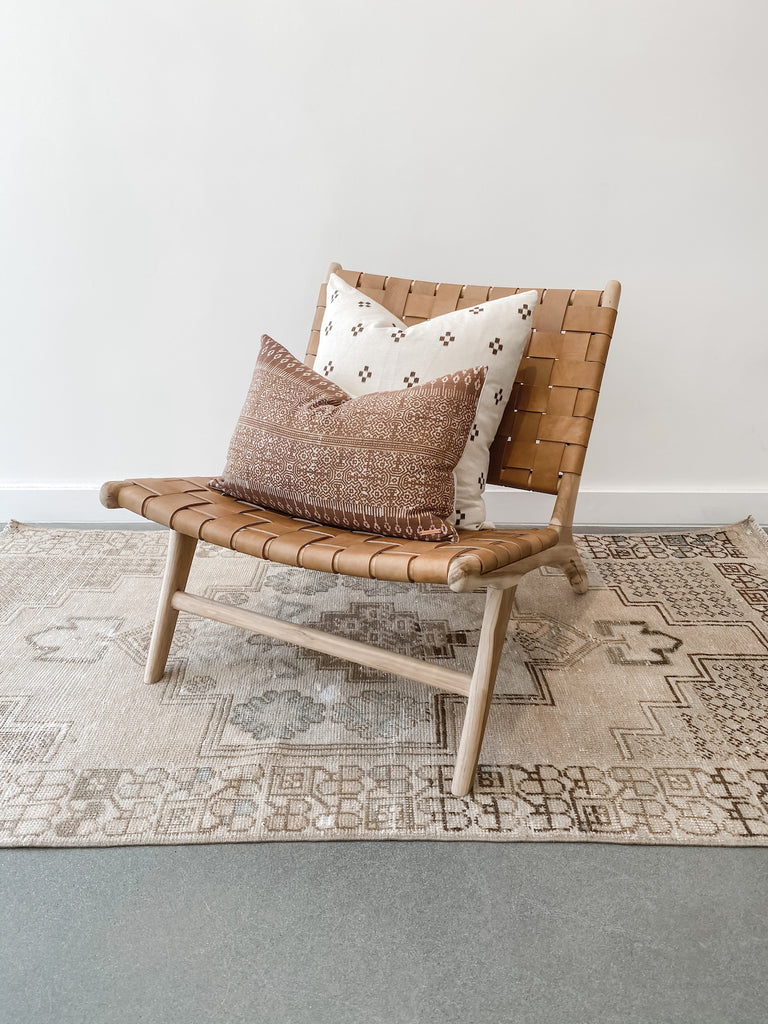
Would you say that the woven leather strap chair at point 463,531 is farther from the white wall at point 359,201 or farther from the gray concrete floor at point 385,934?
the white wall at point 359,201

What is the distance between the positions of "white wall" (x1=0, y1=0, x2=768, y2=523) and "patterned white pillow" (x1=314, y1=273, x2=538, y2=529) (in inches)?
30.1

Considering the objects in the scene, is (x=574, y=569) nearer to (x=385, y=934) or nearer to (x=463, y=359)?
(x=463, y=359)

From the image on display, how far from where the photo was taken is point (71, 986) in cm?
89

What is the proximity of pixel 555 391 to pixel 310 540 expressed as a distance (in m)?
0.63

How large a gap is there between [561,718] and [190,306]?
61.2 inches

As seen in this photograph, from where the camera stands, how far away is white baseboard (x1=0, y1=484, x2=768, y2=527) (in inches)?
93.3

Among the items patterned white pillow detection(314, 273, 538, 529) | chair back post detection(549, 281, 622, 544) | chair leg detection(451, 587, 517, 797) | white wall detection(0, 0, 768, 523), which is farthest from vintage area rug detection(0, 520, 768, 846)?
white wall detection(0, 0, 768, 523)

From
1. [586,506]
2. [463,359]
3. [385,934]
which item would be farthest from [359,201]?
[385,934]

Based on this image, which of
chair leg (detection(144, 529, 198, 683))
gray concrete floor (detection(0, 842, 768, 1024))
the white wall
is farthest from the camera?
the white wall

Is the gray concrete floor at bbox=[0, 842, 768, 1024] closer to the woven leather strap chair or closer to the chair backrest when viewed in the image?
the woven leather strap chair

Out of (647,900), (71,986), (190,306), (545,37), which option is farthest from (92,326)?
(647,900)

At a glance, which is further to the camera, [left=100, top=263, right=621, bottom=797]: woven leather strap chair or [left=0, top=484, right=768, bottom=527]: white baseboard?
[left=0, top=484, right=768, bottom=527]: white baseboard

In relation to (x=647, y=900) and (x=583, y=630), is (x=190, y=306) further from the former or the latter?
(x=647, y=900)

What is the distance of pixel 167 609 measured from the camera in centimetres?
145
